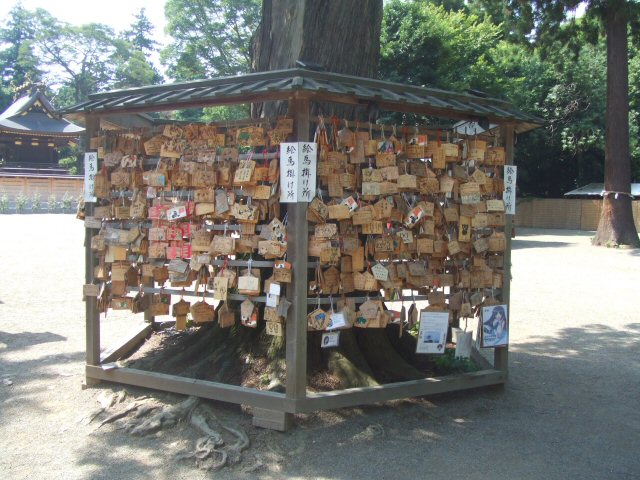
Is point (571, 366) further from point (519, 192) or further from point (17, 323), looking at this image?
point (519, 192)

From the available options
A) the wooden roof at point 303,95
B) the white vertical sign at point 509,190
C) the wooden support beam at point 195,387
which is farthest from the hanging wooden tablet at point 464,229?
the wooden support beam at point 195,387

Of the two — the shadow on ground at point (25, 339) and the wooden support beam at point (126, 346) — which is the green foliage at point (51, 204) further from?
the wooden support beam at point (126, 346)

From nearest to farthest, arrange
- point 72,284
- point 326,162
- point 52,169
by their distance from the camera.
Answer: point 326,162
point 72,284
point 52,169

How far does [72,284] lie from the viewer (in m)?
10.8

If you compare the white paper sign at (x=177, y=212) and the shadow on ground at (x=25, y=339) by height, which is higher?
the white paper sign at (x=177, y=212)

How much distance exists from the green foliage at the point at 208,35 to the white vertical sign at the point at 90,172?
29.9 metres

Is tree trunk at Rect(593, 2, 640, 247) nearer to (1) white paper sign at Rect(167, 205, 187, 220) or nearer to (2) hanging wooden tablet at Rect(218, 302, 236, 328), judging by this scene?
(2) hanging wooden tablet at Rect(218, 302, 236, 328)

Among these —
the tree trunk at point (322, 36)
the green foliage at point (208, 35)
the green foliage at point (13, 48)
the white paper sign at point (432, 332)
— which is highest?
the green foliage at point (13, 48)

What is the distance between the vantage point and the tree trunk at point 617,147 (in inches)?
770

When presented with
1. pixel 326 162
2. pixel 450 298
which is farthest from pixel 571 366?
pixel 326 162

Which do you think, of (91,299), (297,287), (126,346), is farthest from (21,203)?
(297,287)

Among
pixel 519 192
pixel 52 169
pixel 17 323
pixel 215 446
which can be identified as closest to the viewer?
pixel 215 446

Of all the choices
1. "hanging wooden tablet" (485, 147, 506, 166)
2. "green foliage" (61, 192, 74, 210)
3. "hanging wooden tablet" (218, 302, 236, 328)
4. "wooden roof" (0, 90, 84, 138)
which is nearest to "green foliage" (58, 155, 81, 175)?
"wooden roof" (0, 90, 84, 138)

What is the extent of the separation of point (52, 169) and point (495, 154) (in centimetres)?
4074
